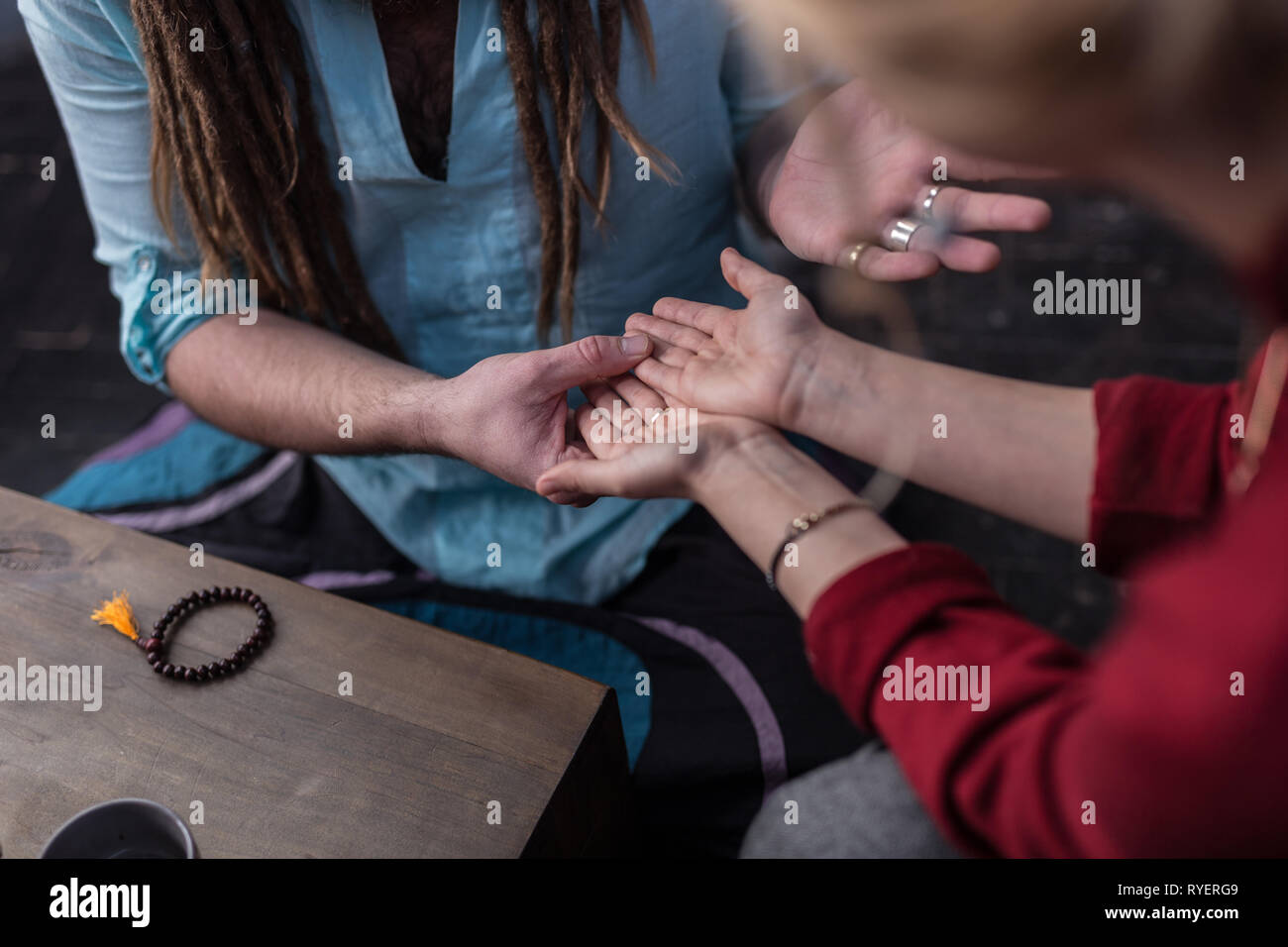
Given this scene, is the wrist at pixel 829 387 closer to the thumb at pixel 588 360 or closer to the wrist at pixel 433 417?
the thumb at pixel 588 360

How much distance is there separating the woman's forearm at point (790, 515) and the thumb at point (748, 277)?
123mm

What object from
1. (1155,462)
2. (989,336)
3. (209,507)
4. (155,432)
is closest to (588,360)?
(1155,462)

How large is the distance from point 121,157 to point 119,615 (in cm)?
40

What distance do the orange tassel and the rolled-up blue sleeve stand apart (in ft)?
1.00

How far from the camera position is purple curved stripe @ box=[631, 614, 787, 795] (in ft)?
2.50

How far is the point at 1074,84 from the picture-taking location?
379 millimetres

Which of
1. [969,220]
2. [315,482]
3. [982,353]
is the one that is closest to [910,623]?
Result: [969,220]

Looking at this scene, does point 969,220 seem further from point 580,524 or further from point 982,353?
point 982,353

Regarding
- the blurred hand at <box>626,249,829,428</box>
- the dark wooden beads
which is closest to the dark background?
the blurred hand at <box>626,249,829,428</box>

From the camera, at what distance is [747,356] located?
691 mm

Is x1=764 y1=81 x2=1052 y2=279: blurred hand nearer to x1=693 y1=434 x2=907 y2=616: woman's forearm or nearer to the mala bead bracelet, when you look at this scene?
x1=693 y1=434 x2=907 y2=616: woman's forearm

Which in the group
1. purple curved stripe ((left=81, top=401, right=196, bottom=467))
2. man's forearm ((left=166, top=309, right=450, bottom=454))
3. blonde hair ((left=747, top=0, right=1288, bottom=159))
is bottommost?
purple curved stripe ((left=81, top=401, right=196, bottom=467))

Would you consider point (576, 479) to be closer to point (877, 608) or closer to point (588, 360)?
point (588, 360)
